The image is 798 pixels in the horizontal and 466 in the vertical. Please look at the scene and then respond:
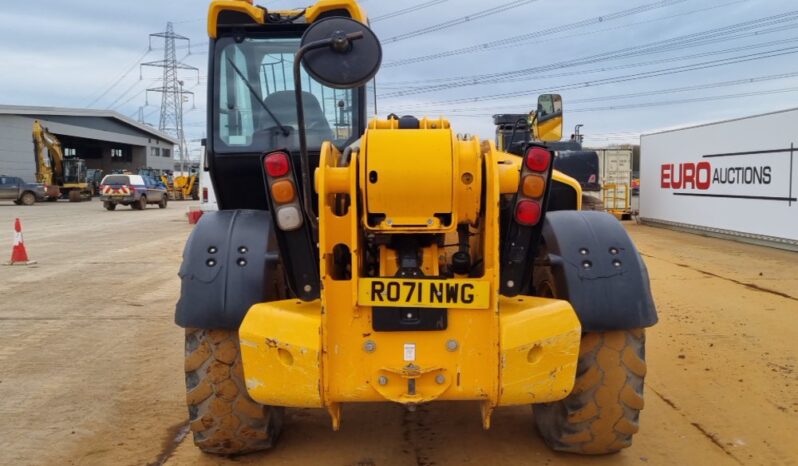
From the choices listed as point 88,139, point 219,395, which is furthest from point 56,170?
point 219,395

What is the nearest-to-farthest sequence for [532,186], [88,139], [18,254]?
1. [532,186]
2. [18,254]
3. [88,139]

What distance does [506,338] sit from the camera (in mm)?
3004

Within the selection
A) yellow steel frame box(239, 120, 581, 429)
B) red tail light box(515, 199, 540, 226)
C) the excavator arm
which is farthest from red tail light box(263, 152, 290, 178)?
the excavator arm

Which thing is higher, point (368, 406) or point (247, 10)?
point (247, 10)

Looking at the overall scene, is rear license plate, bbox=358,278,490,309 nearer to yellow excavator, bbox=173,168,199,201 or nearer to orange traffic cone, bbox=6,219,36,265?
orange traffic cone, bbox=6,219,36,265

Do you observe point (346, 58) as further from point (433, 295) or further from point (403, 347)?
point (403, 347)

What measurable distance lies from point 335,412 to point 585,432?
4.39 feet

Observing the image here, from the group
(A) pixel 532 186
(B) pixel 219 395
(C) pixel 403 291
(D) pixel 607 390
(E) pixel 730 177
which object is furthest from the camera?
(E) pixel 730 177

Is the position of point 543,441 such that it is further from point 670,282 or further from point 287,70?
point 670,282

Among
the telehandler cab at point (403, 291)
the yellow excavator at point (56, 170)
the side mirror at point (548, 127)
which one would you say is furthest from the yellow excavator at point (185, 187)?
the telehandler cab at point (403, 291)

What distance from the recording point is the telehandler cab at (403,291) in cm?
304

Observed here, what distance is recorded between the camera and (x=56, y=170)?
142 ft

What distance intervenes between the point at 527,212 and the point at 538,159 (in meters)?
0.26

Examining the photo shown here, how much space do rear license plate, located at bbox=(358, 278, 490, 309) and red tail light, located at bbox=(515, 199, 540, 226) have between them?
0.40 m
